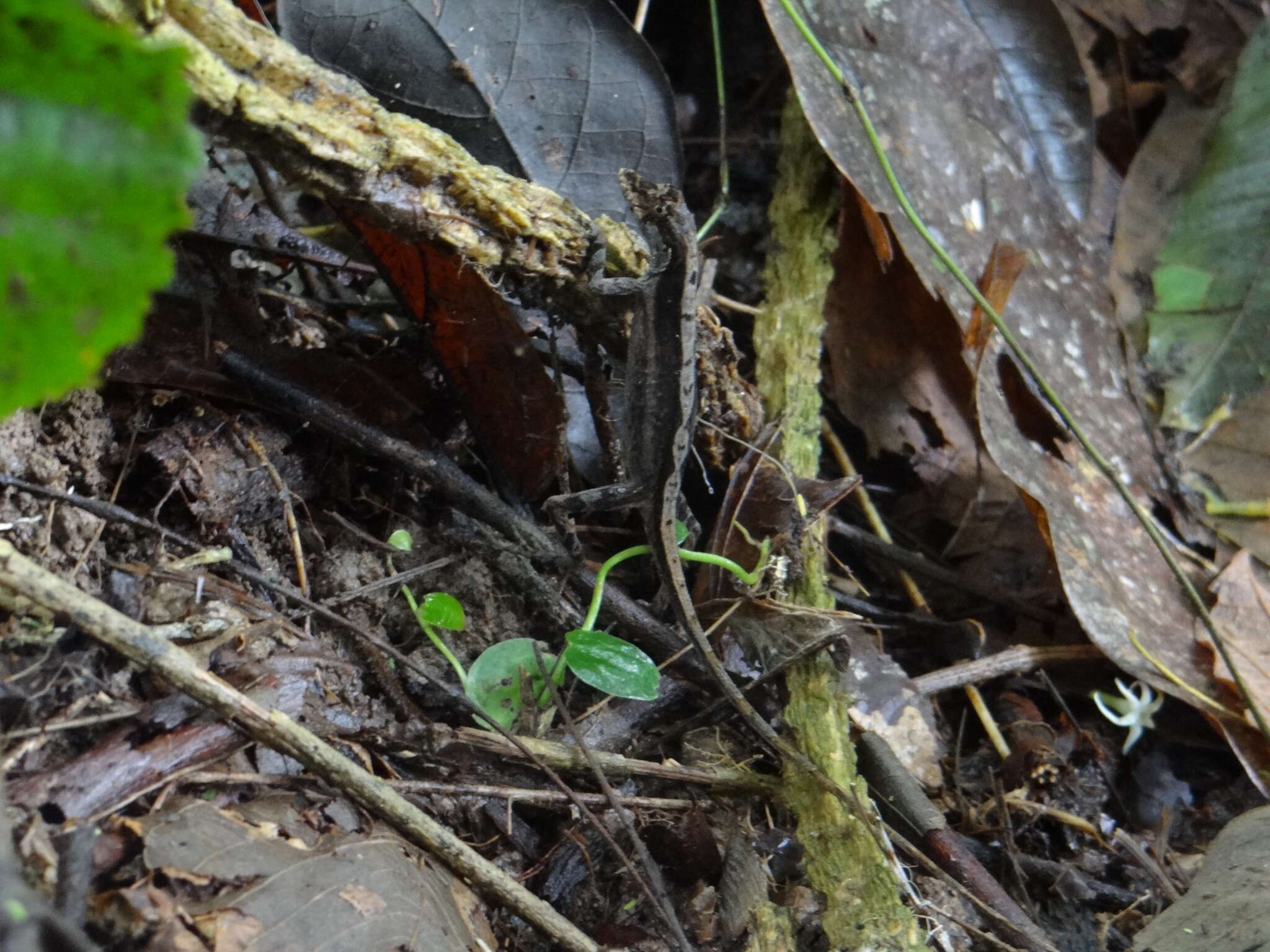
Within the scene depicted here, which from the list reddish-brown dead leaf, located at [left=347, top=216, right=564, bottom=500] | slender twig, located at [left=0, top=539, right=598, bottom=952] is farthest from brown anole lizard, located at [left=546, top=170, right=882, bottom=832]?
slender twig, located at [left=0, top=539, right=598, bottom=952]

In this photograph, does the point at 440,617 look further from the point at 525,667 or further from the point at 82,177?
the point at 82,177

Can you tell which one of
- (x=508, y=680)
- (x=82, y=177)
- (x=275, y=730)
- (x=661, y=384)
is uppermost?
(x=82, y=177)

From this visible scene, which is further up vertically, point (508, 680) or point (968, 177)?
point (968, 177)

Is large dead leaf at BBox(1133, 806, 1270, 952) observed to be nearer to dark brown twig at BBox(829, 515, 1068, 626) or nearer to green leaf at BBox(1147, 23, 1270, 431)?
dark brown twig at BBox(829, 515, 1068, 626)

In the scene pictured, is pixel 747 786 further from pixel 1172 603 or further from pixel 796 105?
pixel 796 105

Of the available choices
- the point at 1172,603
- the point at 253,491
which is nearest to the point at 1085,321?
the point at 1172,603

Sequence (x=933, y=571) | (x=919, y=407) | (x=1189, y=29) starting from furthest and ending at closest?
(x=1189, y=29)
(x=919, y=407)
(x=933, y=571)

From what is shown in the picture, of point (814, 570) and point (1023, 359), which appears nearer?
point (814, 570)

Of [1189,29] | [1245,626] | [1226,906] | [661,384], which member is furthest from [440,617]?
[1189,29]
